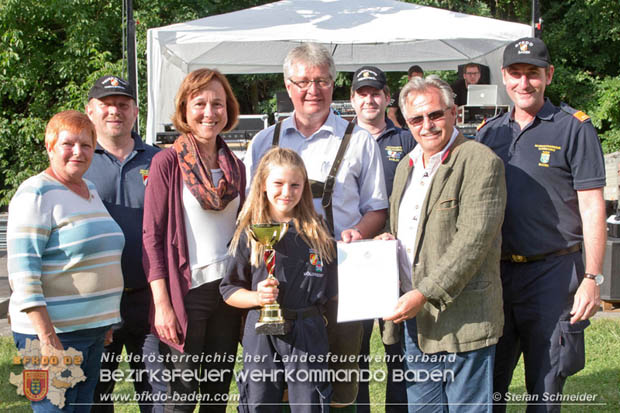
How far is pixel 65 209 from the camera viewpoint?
2830 mm

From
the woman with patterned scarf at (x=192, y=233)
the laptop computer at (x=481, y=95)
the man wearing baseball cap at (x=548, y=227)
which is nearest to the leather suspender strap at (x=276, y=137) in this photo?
the woman with patterned scarf at (x=192, y=233)

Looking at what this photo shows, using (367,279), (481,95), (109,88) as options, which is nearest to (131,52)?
(481,95)

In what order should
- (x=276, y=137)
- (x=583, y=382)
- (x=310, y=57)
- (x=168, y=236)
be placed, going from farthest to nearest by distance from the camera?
(x=583, y=382) < (x=276, y=137) < (x=310, y=57) < (x=168, y=236)

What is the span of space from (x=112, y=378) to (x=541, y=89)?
110 inches

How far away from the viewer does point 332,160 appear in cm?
320

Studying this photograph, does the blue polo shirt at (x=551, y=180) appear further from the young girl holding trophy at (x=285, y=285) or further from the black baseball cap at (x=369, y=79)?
the black baseball cap at (x=369, y=79)

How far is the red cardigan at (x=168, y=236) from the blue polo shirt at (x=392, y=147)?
177 cm

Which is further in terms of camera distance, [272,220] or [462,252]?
[272,220]

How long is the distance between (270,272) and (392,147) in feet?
6.54

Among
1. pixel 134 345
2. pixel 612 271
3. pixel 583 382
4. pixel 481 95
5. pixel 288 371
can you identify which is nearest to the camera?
pixel 288 371

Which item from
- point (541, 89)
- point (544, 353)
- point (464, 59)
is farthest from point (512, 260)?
point (464, 59)

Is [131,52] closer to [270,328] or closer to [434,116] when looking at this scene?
[434,116]

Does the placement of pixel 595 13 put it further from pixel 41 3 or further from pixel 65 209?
pixel 65 209

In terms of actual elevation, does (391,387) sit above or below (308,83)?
below
